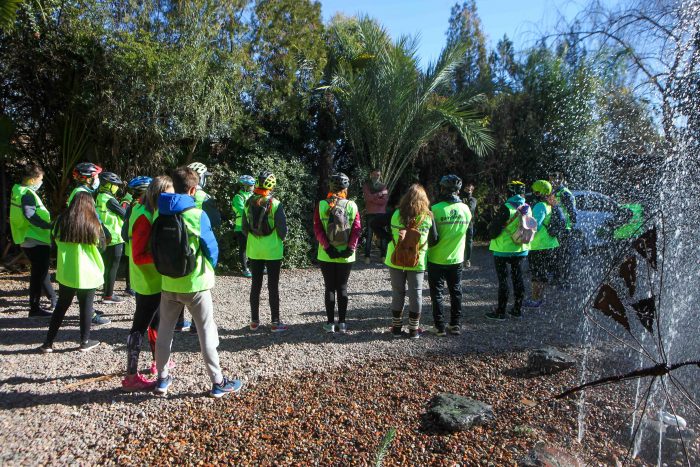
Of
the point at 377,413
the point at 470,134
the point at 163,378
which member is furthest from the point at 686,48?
the point at 163,378

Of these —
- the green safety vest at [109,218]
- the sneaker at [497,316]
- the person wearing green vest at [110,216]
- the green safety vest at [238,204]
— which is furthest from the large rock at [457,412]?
the green safety vest at [238,204]

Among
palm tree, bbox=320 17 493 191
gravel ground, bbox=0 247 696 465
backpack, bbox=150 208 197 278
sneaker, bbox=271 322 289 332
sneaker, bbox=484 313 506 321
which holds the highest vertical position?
palm tree, bbox=320 17 493 191

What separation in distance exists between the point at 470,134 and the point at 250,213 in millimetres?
7948

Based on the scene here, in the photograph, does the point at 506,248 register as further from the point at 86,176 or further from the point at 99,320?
the point at 99,320

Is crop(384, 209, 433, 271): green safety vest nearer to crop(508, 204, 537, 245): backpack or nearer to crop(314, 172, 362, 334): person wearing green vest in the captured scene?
crop(314, 172, 362, 334): person wearing green vest

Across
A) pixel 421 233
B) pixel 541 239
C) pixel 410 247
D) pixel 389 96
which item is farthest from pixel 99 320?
pixel 389 96

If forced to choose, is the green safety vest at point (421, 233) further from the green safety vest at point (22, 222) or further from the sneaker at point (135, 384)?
the green safety vest at point (22, 222)

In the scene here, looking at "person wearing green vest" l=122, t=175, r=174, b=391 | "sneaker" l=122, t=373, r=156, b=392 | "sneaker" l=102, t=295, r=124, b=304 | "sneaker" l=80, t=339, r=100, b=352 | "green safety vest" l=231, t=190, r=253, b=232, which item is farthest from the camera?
"green safety vest" l=231, t=190, r=253, b=232

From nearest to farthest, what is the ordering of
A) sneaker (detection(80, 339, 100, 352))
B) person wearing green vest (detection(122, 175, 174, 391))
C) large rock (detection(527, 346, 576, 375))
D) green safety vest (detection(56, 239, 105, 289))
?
person wearing green vest (detection(122, 175, 174, 391))
large rock (detection(527, 346, 576, 375))
green safety vest (detection(56, 239, 105, 289))
sneaker (detection(80, 339, 100, 352))

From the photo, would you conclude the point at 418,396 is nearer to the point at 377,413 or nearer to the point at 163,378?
the point at 377,413

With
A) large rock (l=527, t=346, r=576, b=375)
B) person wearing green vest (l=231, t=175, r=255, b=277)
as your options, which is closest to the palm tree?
person wearing green vest (l=231, t=175, r=255, b=277)

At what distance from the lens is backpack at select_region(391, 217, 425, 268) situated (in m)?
4.98

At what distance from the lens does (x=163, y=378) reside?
382 centimetres

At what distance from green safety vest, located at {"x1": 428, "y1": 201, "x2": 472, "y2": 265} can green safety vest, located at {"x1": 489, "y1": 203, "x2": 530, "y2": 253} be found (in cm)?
100
